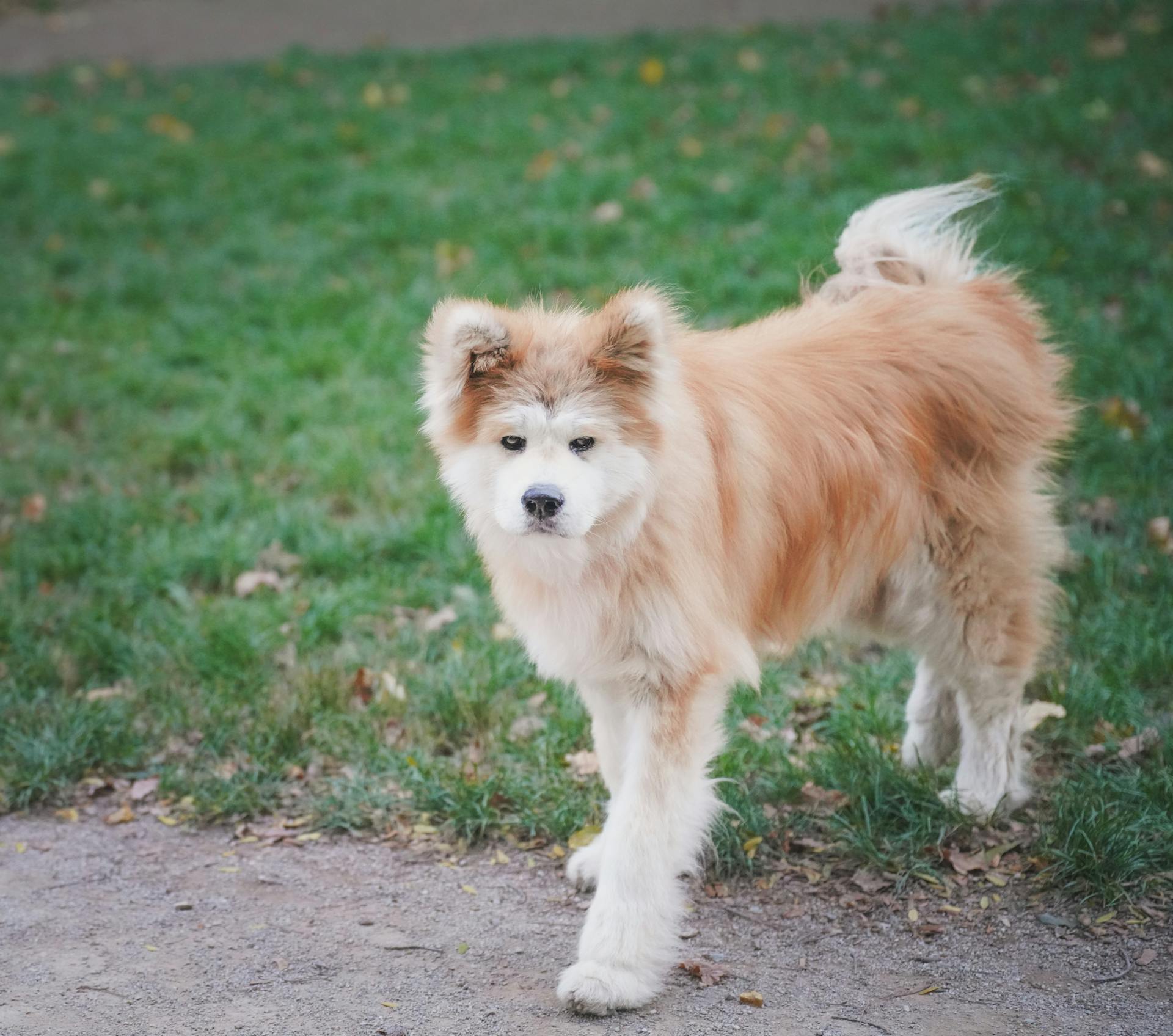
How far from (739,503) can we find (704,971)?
4.39ft

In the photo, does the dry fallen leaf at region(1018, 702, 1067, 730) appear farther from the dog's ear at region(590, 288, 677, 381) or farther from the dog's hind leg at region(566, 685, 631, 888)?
the dog's ear at region(590, 288, 677, 381)

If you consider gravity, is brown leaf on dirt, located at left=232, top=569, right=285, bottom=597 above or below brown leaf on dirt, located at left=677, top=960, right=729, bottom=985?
above

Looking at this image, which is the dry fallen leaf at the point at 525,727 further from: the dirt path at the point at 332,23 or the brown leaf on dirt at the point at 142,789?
the dirt path at the point at 332,23

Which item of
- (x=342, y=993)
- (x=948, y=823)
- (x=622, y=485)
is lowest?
(x=342, y=993)

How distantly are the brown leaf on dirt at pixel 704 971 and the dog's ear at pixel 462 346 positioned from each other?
1.74 m

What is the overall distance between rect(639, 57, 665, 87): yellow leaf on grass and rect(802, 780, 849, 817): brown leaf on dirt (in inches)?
332

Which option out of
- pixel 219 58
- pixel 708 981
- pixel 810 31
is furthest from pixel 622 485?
pixel 219 58

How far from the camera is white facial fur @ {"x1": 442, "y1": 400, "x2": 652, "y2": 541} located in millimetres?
3174

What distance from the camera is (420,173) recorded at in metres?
10.0

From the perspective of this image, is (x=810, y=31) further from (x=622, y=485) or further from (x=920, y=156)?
(x=622, y=485)

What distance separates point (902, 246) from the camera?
14.0ft

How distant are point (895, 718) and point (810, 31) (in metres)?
9.41

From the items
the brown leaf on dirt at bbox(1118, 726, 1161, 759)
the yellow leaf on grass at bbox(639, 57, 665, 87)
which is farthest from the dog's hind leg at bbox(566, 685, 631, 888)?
the yellow leaf on grass at bbox(639, 57, 665, 87)

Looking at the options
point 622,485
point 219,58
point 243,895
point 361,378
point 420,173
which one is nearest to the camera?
point 622,485
